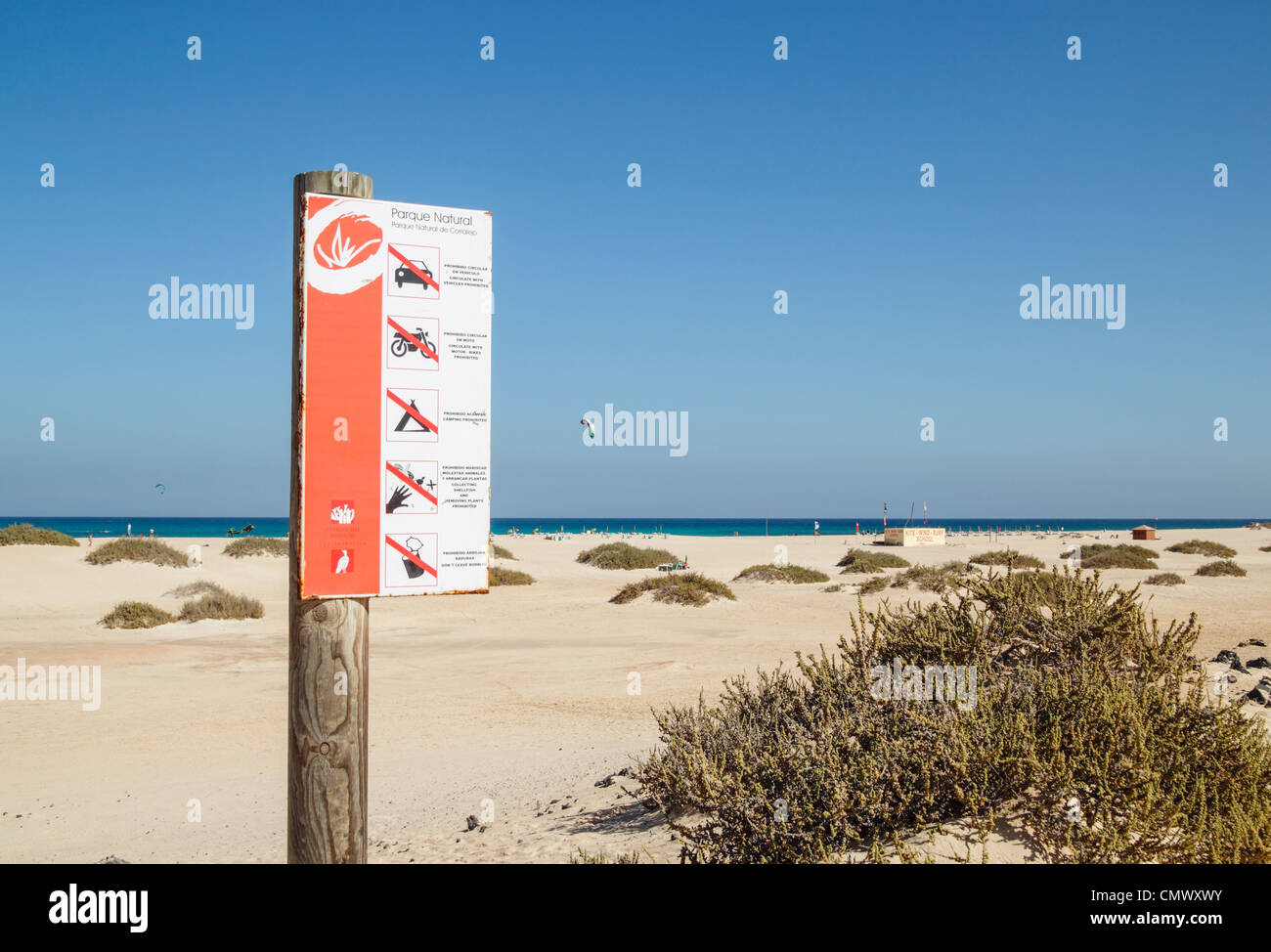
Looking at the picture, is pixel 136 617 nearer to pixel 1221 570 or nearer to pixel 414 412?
pixel 414 412

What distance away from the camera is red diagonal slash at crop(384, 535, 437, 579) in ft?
11.3

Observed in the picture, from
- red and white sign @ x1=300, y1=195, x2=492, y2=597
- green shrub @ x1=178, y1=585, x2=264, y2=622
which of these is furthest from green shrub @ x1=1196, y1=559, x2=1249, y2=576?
red and white sign @ x1=300, y1=195, x2=492, y2=597

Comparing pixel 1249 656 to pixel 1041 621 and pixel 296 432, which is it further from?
pixel 296 432

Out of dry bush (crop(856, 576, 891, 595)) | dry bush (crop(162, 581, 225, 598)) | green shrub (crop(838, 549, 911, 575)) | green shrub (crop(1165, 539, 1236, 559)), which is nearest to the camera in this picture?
dry bush (crop(162, 581, 225, 598))

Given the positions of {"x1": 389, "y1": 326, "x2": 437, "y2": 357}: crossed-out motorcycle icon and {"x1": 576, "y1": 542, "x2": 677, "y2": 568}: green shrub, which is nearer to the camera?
{"x1": 389, "y1": 326, "x2": 437, "y2": 357}: crossed-out motorcycle icon

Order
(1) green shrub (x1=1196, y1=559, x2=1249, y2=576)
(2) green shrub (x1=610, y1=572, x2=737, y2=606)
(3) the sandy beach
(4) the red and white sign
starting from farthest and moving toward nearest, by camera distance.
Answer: (1) green shrub (x1=1196, y1=559, x2=1249, y2=576)
(2) green shrub (x1=610, y1=572, x2=737, y2=606)
(3) the sandy beach
(4) the red and white sign

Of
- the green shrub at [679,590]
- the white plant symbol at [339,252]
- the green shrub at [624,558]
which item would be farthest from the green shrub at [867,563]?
the white plant symbol at [339,252]

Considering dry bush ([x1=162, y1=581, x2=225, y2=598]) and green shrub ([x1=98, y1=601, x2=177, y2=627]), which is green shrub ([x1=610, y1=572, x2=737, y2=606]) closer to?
dry bush ([x1=162, y1=581, x2=225, y2=598])

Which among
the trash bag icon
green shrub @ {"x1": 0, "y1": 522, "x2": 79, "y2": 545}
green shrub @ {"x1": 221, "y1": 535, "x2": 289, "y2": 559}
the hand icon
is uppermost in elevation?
the hand icon

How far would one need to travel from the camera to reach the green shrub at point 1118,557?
30.8m

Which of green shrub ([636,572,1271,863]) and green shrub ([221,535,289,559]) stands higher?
green shrub ([636,572,1271,863])

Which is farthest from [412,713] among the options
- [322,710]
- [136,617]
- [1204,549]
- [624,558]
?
[1204,549]

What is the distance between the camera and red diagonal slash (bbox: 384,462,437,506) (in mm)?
3445
